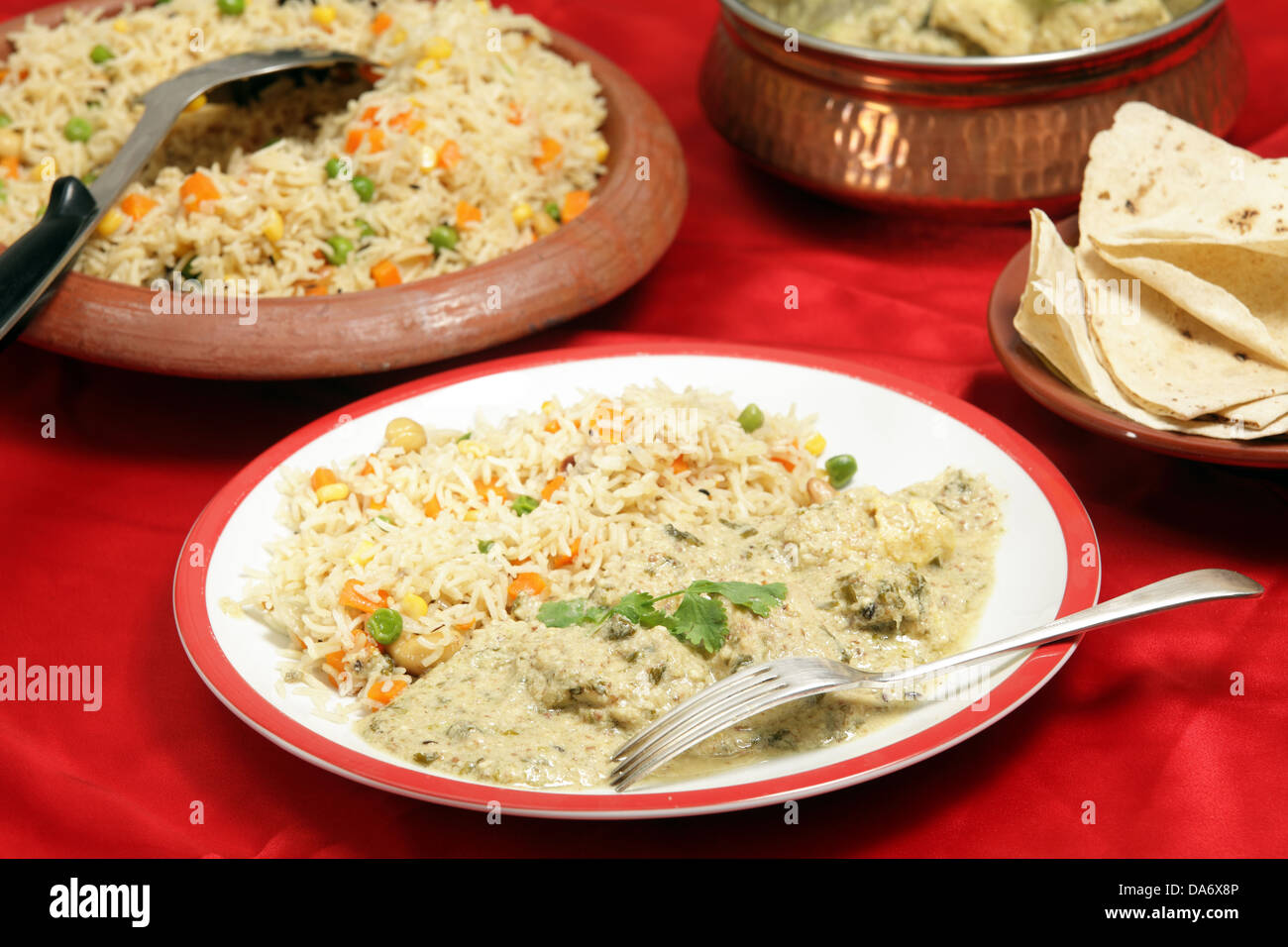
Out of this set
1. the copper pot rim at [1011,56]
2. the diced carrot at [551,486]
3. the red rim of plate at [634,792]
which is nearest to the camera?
the red rim of plate at [634,792]

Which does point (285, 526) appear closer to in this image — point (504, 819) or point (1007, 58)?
point (504, 819)

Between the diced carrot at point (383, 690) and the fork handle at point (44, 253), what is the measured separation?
1311 mm

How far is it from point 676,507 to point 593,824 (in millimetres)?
752

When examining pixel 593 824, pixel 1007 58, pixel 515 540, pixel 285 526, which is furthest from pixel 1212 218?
pixel 285 526

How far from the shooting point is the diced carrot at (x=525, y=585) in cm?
245

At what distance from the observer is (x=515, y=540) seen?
2.52 m

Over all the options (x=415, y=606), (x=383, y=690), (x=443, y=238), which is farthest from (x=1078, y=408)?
(x=443, y=238)

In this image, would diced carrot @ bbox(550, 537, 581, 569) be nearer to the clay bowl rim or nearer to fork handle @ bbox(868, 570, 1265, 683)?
fork handle @ bbox(868, 570, 1265, 683)

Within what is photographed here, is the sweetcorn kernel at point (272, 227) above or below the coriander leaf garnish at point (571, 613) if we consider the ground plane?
above

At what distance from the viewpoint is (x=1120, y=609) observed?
214 centimetres

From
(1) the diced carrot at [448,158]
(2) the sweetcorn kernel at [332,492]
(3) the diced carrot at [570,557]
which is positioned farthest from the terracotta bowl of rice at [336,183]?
(3) the diced carrot at [570,557]

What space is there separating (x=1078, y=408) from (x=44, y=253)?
2.36 m

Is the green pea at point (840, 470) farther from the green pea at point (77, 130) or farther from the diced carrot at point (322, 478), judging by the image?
the green pea at point (77, 130)

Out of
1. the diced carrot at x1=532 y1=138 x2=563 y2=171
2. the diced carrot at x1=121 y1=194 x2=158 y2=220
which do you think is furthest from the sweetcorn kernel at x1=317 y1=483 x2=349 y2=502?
the diced carrot at x1=532 y1=138 x2=563 y2=171
